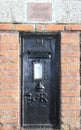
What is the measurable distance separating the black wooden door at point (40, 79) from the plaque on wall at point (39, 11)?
0.27 meters

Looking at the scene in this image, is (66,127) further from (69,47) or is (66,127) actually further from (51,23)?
(51,23)

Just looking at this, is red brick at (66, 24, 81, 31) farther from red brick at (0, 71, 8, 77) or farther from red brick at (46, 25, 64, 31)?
red brick at (0, 71, 8, 77)

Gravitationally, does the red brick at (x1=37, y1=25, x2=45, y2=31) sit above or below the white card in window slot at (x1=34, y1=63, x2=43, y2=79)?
above

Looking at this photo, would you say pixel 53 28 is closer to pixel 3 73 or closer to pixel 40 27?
pixel 40 27

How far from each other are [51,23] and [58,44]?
335mm

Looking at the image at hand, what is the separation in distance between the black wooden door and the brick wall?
4.8 inches

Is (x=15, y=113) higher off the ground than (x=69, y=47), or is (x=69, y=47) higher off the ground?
(x=69, y=47)

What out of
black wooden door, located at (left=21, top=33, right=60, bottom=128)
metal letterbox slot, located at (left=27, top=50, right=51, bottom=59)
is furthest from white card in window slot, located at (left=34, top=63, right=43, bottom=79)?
metal letterbox slot, located at (left=27, top=50, right=51, bottom=59)

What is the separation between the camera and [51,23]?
5281 millimetres

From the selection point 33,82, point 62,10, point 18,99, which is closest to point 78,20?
point 62,10

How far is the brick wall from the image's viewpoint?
17.2 feet

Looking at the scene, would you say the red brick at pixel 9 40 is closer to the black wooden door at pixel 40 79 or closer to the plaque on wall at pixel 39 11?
the black wooden door at pixel 40 79

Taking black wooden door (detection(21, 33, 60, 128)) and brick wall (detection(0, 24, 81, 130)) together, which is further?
black wooden door (detection(21, 33, 60, 128))

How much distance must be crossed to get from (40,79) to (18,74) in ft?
1.12
